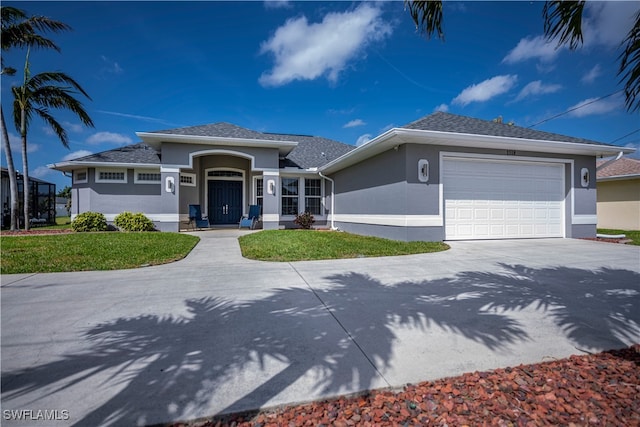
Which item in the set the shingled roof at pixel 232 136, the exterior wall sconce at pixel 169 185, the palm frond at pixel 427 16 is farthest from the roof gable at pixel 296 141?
the palm frond at pixel 427 16

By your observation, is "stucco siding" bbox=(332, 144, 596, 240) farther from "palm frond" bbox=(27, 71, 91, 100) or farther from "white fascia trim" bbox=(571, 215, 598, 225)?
"palm frond" bbox=(27, 71, 91, 100)

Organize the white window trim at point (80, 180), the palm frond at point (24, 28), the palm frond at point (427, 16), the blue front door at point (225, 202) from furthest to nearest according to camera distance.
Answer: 1. the blue front door at point (225, 202)
2. the white window trim at point (80, 180)
3. the palm frond at point (24, 28)
4. the palm frond at point (427, 16)

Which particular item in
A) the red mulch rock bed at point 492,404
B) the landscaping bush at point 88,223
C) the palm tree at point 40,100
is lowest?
the red mulch rock bed at point 492,404

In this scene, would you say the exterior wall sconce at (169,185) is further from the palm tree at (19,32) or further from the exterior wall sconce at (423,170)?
the exterior wall sconce at (423,170)

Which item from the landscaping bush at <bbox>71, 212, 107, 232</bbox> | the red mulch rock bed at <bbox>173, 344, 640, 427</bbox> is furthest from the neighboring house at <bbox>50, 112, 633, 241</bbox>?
the red mulch rock bed at <bbox>173, 344, 640, 427</bbox>

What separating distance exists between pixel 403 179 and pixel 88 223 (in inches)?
488

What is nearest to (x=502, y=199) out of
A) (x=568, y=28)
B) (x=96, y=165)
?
(x=568, y=28)

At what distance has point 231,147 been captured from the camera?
12.4 m

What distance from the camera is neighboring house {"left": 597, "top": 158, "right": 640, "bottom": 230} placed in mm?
14223

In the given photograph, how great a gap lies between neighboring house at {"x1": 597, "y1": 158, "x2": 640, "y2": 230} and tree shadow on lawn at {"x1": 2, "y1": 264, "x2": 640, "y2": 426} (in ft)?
47.4

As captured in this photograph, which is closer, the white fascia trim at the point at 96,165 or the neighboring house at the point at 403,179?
the neighboring house at the point at 403,179

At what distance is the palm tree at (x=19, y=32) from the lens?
11016 millimetres

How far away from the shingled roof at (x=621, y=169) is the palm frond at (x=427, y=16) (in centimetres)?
1715

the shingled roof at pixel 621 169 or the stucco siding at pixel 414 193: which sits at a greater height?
the shingled roof at pixel 621 169
